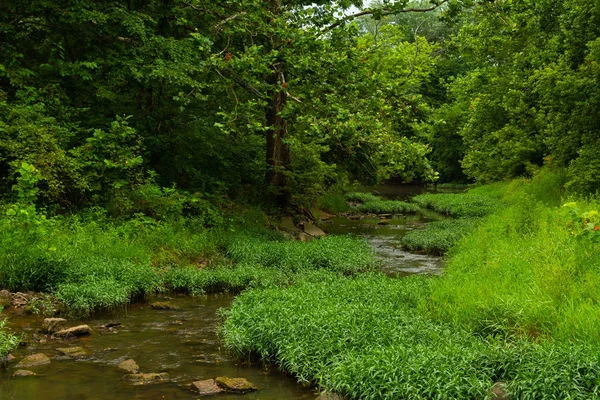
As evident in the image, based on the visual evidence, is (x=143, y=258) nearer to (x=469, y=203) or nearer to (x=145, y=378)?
(x=145, y=378)

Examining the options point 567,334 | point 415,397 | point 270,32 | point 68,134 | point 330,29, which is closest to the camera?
point 415,397

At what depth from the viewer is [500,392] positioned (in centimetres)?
559

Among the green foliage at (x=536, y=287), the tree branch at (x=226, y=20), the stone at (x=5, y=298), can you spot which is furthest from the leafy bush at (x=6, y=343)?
the tree branch at (x=226, y=20)

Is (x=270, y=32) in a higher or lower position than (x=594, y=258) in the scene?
higher

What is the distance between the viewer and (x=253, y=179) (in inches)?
802

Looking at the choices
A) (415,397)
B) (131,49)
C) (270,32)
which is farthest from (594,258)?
(131,49)

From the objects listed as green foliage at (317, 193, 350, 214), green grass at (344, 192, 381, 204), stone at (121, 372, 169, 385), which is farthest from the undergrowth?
green grass at (344, 192, 381, 204)

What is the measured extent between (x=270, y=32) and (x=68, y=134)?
583 centimetres

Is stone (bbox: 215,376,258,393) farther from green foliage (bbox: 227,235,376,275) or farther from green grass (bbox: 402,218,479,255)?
green grass (bbox: 402,218,479,255)

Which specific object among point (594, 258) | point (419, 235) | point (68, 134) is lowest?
point (419, 235)

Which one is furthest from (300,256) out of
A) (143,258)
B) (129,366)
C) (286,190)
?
(129,366)

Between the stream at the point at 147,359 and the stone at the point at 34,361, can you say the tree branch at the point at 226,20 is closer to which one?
the stream at the point at 147,359

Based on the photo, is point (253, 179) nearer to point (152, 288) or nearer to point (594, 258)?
point (152, 288)

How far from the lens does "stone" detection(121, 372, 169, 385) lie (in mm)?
6805
